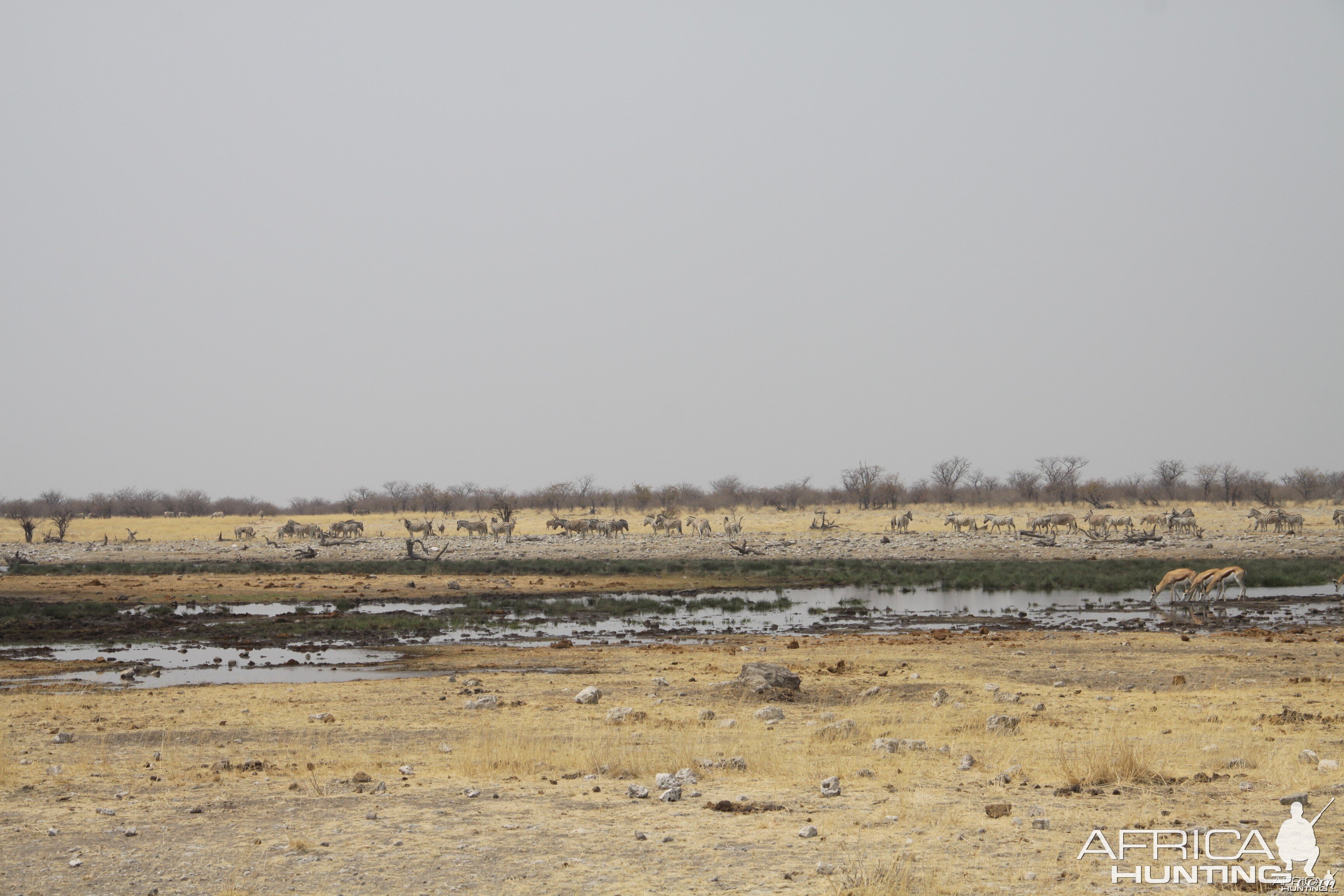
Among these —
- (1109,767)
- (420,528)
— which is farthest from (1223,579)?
(420,528)

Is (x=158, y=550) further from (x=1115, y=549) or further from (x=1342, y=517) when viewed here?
(x=1342, y=517)

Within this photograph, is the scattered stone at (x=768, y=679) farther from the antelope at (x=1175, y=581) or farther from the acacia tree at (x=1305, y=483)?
the acacia tree at (x=1305, y=483)

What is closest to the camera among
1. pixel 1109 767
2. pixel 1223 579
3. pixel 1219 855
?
pixel 1219 855

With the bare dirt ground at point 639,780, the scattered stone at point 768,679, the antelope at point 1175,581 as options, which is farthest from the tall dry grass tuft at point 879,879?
the antelope at point 1175,581

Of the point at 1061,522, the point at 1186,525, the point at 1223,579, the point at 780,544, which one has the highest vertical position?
the point at 1061,522

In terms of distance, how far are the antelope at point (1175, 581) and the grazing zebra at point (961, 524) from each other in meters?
27.2

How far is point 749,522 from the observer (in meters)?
73.3

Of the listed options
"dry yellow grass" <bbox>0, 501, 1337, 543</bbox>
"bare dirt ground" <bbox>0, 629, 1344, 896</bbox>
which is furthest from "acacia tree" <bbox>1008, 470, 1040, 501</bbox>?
"bare dirt ground" <bbox>0, 629, 1344, 896</bbox>

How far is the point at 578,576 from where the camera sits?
4459cm

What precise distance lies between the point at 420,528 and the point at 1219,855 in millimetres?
63263

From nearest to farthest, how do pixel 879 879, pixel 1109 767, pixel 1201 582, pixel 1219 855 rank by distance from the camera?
pixel 879 879 < pixel 1219 855 < pixel 1109 767 < pixel 1201 582

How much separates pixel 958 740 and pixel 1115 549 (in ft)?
142

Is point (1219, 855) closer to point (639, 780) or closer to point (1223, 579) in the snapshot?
point (639, 780)

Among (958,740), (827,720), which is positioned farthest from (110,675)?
(958,740)
